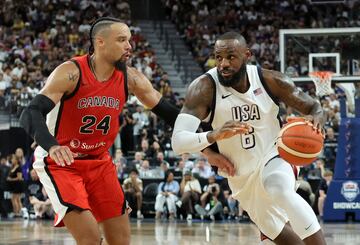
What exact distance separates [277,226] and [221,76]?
50.6 inches

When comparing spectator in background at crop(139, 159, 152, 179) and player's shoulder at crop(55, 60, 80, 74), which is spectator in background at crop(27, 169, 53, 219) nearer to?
spectator in background at crop(139, 159, 152, 179)

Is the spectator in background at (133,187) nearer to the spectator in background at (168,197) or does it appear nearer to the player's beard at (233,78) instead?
the spectator in background at (168,197)

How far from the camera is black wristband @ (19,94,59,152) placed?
591cm

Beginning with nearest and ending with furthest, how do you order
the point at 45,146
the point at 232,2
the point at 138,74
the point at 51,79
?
the point at 45,146 < the point at 51,79 < the point at 138,74 < the point at 232,2

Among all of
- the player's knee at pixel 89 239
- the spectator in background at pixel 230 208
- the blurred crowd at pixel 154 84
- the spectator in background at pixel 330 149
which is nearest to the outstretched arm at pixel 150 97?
the player's knee at pixel 89 239

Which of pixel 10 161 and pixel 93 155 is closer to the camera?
pixel 93 155

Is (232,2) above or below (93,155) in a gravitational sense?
above

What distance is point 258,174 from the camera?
6.48 meters

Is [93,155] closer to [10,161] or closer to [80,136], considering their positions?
[80,136]

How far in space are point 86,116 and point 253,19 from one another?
23.1m

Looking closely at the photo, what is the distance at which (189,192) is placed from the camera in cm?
1725

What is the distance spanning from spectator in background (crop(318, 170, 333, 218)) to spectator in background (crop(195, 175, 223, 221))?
2.09 meters

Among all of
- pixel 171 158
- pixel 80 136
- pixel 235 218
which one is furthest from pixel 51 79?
pixel 171 158

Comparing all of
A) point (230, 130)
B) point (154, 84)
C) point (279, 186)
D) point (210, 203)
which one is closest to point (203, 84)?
point (230, 130)
